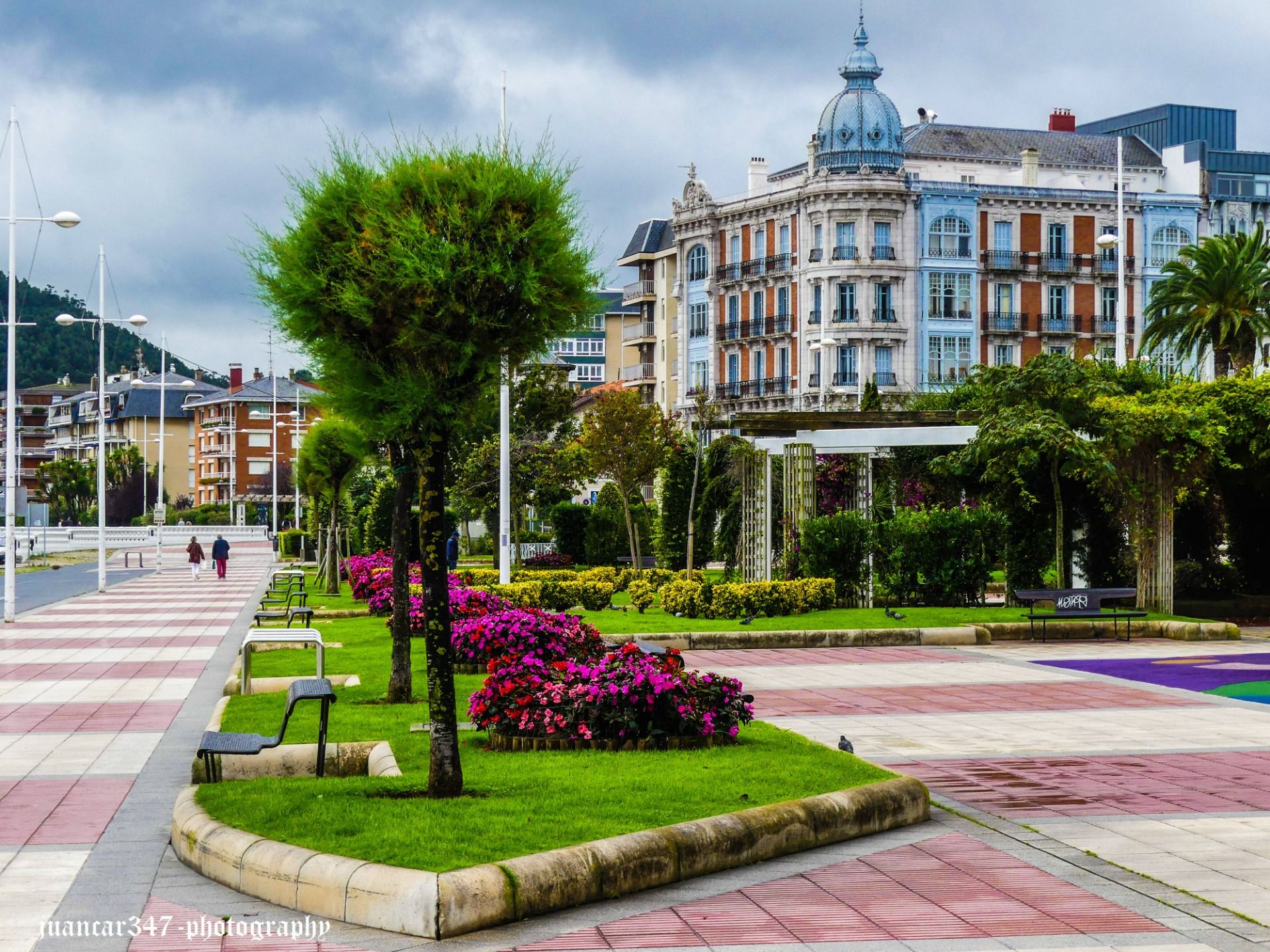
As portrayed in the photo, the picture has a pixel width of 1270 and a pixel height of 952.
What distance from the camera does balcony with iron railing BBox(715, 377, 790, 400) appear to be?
2854 inches

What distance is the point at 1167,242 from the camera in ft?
243

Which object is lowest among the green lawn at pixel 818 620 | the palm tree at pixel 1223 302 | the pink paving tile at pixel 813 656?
the pink paving tile at pixel 813 656

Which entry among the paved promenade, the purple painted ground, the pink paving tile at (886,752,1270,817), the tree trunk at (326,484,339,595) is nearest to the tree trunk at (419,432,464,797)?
the paved promenade

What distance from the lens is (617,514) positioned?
45.3 m

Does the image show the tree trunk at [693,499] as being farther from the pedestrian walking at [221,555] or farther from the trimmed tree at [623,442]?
the pedestrian walking at [221,555]

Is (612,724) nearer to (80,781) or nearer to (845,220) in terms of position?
(80,781)

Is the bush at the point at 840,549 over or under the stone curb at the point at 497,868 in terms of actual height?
over

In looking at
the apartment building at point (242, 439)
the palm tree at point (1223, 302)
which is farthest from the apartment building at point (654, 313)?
the apartment building at point (242, 439)

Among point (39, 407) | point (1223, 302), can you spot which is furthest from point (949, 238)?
point (39, 407)

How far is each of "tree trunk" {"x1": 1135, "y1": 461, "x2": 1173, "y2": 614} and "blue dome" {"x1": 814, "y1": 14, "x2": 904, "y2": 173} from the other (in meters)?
45.6

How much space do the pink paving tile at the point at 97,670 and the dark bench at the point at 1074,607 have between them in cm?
1274

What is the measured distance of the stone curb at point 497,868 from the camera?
22.4 ft

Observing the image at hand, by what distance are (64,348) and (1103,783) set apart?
605ft

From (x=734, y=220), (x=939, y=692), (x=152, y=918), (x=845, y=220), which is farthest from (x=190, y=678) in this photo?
(x=734, y=220)
